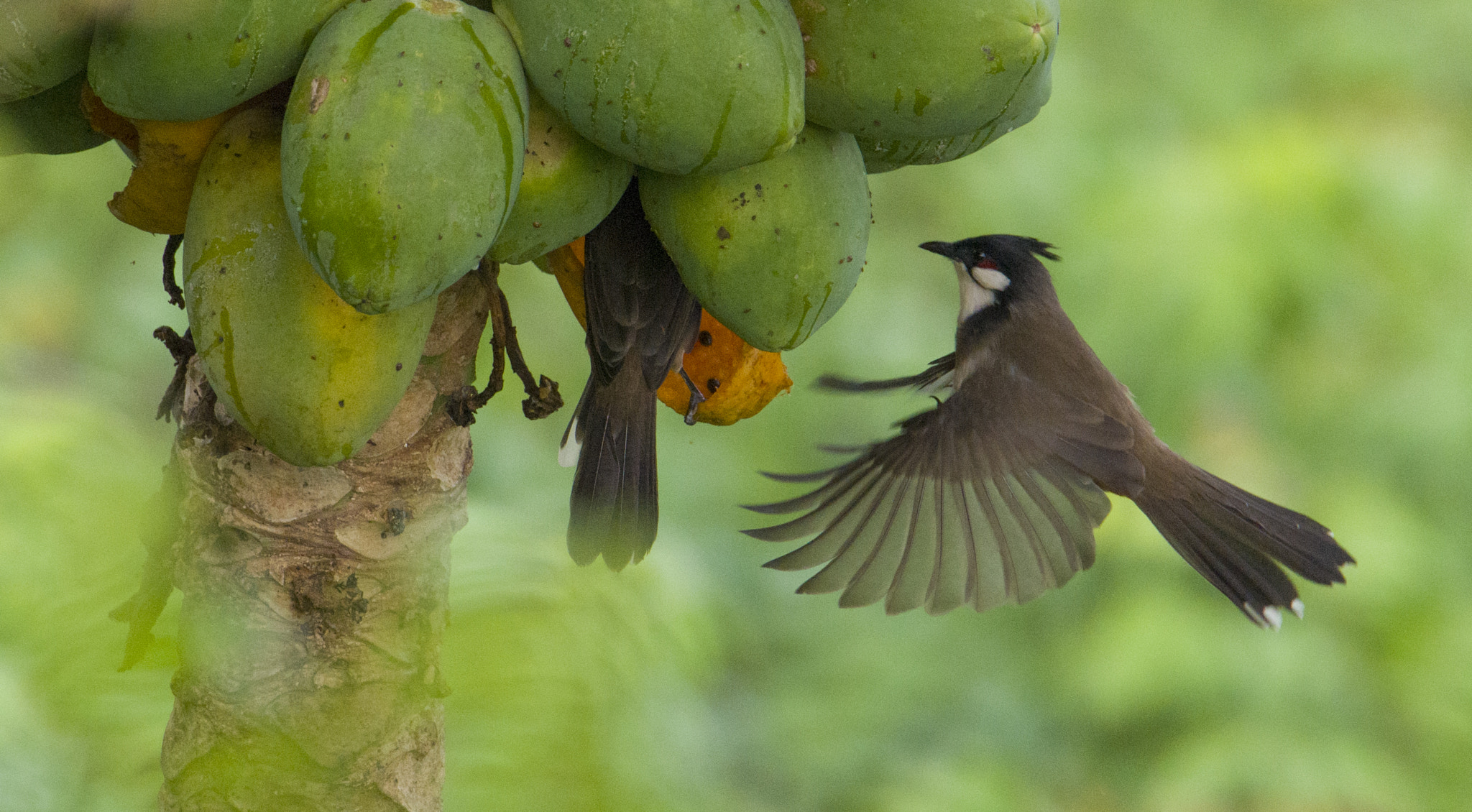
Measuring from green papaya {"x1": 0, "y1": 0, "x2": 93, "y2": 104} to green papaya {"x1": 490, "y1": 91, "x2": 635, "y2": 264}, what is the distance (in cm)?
28

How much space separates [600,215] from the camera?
96 centimetres

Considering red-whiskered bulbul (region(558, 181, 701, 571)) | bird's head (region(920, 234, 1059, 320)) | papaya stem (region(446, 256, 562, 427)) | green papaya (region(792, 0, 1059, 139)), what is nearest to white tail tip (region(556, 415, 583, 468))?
red-whiskered bulbul (region(558, 181, 701, 571))

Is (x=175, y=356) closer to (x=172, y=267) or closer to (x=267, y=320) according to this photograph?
(x=172, y=267)

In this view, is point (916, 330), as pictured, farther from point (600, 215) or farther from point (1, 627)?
point (1, 627)

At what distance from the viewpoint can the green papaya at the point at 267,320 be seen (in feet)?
2.82

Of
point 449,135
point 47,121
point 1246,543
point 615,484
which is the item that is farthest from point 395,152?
point 1246,543

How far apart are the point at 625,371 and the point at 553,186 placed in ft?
1.53

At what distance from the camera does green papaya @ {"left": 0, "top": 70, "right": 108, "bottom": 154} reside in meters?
0.93

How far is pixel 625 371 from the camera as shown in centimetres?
136

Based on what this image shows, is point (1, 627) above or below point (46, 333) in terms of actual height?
above

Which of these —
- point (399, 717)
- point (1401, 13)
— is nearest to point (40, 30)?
point (399, 717)

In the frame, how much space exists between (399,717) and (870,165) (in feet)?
1.86

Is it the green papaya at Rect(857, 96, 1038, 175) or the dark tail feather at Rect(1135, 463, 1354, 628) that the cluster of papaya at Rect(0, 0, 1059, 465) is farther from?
the dark tail feather at Rect(1135, 463, 1354, 628)

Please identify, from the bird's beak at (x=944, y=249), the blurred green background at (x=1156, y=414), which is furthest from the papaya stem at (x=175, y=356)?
the bird's beak at (x=944, y=249)
